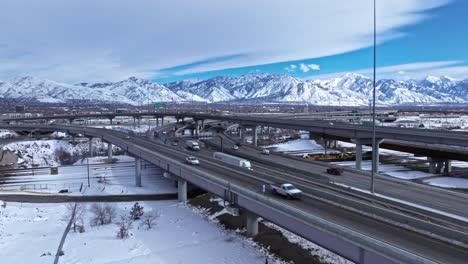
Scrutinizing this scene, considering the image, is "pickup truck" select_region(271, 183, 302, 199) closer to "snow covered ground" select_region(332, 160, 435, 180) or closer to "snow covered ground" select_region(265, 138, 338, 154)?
"snow covered ground" select_region(332, 160, 435, 180)

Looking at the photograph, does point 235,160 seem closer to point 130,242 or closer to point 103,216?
point 103,216

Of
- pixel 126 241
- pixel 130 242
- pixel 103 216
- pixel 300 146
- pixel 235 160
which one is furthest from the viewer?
pixel 300 146

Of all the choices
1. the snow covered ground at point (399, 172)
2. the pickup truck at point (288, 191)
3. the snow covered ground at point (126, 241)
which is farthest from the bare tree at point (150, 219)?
the snow covered ground at point (399, 172)

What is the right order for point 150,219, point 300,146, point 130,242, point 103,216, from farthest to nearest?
point 300,146
point 150,219
point 103,216
point 130,242

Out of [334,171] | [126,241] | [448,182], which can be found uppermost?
[334,171]

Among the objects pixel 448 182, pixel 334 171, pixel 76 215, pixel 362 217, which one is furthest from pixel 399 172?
pixel 76 215

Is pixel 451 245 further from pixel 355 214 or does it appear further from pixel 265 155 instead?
pixel 265 155

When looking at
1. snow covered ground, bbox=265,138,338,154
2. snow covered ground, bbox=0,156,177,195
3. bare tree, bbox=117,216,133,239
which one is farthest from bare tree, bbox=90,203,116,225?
snow covered ground, bbox=265,138,338,154
